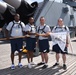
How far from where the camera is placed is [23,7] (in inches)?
213

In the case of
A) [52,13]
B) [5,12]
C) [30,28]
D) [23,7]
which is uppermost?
[52,13]

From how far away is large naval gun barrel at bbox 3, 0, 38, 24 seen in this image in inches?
205

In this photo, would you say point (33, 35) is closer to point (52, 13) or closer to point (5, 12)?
point (5, 12)

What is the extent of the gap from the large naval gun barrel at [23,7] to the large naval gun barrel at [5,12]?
102 millimetres

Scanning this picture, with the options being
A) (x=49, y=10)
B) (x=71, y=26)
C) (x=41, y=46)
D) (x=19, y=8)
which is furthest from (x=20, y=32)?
(x=71, y=26)

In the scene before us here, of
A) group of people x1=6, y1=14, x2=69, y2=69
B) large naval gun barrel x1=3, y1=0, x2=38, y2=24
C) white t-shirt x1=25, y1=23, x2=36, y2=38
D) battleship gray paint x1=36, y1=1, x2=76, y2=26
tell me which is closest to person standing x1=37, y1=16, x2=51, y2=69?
group of people x1=6, y1=14, x2=69, y2=69

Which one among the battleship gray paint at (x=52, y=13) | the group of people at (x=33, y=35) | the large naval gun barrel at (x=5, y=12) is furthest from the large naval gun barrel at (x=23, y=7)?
the battleship gray paint at (x=52, y=13)

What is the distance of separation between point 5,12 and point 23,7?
0.48 meters

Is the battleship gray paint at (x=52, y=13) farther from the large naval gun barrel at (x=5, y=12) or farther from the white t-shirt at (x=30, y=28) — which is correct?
the large naval gun barrel at (x=5, y=12)

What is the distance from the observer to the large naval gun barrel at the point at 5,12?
5.12 m

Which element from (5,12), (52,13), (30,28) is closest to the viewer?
(5,12)

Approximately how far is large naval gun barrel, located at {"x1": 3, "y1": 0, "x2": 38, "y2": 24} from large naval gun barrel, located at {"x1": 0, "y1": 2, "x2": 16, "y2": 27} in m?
0.10

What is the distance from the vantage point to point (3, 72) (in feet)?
23.0

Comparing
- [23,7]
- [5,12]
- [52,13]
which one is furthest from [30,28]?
[52,13]
